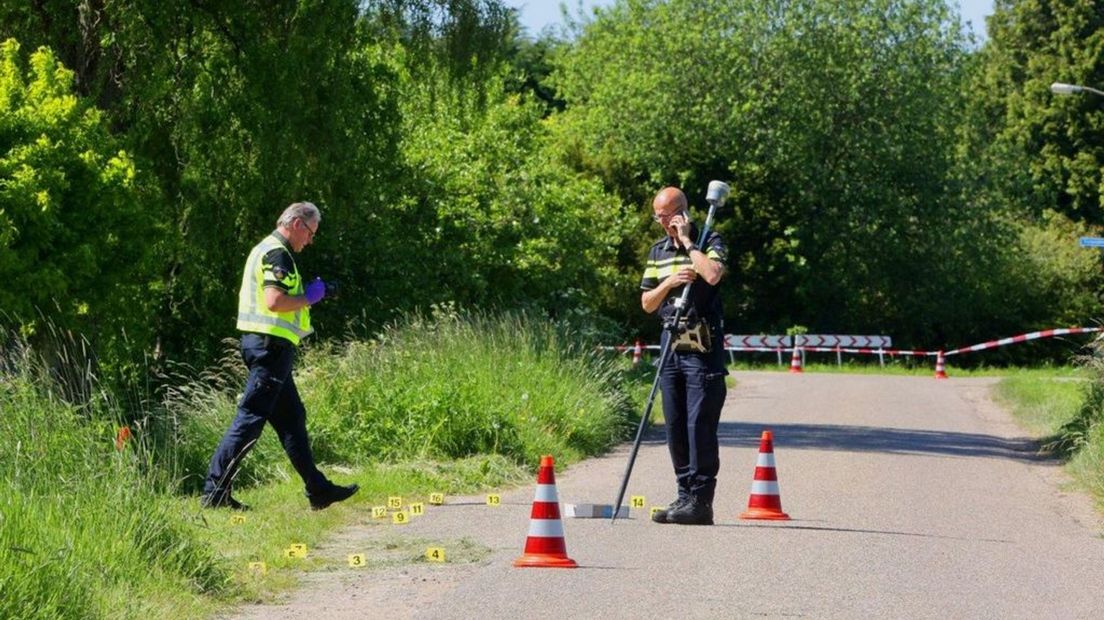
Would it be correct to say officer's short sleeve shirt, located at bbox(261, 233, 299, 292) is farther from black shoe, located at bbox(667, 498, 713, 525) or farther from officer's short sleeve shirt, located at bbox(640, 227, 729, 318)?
black shoe, located at bbox(667, 498, 713, 525)

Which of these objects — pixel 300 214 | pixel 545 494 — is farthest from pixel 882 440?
pixel 545 494

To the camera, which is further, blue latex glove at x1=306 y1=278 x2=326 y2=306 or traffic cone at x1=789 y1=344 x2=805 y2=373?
traffic cone at x1=789 y1=344 x2=805 y2=373

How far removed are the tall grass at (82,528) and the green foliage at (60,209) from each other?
703 centimetres

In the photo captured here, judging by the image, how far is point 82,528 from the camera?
8.48m

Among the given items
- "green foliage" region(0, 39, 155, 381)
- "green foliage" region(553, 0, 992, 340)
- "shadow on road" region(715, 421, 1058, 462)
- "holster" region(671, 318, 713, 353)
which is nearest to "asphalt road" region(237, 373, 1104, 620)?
"shadow on road" region(715, 421, 1058, 462)

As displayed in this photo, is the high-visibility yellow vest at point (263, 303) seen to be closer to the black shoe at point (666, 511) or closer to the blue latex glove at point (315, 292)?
the blue latex glove at point (315, 292)

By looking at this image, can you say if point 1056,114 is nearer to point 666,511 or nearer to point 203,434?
A: point 203,434

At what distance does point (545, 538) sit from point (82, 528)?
2.56 metres

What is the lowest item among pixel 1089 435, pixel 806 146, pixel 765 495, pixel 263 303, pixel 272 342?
pixel 1089 435

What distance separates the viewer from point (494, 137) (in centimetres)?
3241

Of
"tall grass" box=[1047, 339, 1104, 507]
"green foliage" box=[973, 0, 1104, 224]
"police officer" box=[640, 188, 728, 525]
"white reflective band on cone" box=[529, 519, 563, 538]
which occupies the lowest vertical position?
"tall grass" box=[1047, 339, 1104, 507]

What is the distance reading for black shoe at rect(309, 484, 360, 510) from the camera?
40.9 ft

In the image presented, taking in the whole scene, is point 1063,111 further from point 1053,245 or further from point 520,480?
point 520,480

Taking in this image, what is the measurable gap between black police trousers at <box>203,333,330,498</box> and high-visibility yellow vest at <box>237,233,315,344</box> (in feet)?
0.21
